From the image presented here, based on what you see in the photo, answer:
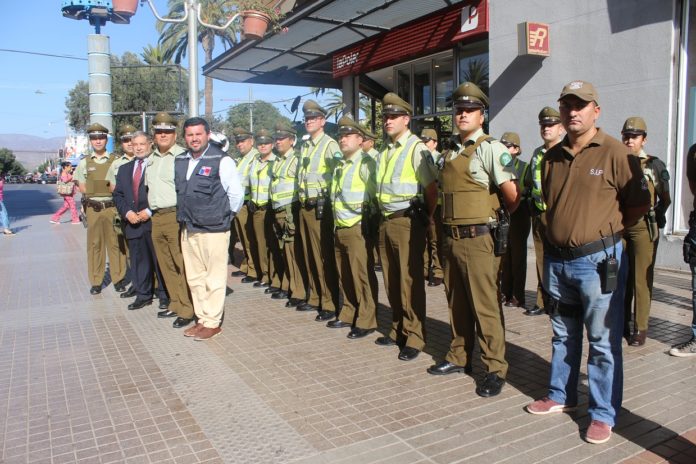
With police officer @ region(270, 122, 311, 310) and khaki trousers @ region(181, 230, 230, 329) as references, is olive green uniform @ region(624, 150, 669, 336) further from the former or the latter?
khaki trousers @ region(181, 230, 230, 329)

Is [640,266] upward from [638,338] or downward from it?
upward

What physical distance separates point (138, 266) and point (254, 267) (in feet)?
6.42

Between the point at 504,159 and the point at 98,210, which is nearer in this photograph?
the point at 504,159

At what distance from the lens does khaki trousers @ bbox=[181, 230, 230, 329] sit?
5.52 m

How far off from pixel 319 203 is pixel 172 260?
70.7 inches

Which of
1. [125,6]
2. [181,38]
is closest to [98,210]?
[125,6]

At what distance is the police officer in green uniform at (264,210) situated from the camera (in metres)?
7.38

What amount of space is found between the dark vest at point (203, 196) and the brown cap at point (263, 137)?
1.95m

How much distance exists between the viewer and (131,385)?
438 centimetres

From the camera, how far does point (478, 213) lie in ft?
13.1

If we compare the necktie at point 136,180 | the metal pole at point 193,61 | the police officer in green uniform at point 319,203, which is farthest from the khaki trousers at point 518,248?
the metal pole at point 193,61

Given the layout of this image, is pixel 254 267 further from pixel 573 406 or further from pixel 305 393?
pixel 573 406

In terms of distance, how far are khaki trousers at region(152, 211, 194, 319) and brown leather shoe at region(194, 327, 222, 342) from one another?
1.98ft

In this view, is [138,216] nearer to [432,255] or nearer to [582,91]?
[432,255]
